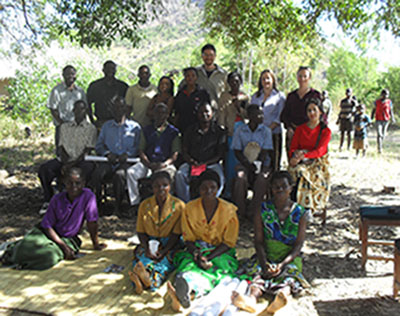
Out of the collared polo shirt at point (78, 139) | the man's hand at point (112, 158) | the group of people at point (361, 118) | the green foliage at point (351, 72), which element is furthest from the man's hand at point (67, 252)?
the green foliage at point (351, 72)

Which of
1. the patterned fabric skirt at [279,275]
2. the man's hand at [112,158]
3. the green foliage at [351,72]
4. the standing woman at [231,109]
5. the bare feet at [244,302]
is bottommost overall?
the bare feet at [244,302]

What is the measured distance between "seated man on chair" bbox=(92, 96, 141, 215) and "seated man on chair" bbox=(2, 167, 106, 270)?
136 cm

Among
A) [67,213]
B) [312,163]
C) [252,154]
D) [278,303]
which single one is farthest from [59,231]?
[312,163]

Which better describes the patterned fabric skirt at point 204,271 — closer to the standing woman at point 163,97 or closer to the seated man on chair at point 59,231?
the seated man on chair at point 59,231

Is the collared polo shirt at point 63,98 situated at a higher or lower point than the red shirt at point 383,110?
lower

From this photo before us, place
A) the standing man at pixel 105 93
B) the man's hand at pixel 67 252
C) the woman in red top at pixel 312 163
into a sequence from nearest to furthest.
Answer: the man's hand at pixel 67 252, the woman in red top at pixel 312 163, the standing man at pixel 105 93

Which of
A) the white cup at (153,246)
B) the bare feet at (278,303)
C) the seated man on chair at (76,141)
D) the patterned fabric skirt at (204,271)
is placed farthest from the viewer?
the seated man on chair at (76,141)

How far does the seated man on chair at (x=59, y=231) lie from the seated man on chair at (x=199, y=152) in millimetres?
1412

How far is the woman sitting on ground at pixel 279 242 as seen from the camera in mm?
3842

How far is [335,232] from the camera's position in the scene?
578 centimetres

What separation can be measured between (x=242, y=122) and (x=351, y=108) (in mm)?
8035

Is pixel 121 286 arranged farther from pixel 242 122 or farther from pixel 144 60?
pixel 144 60

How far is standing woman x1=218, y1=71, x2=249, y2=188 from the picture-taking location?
6359 mm

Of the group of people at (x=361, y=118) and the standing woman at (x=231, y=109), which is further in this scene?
the group of people at (x=361, y=118)
